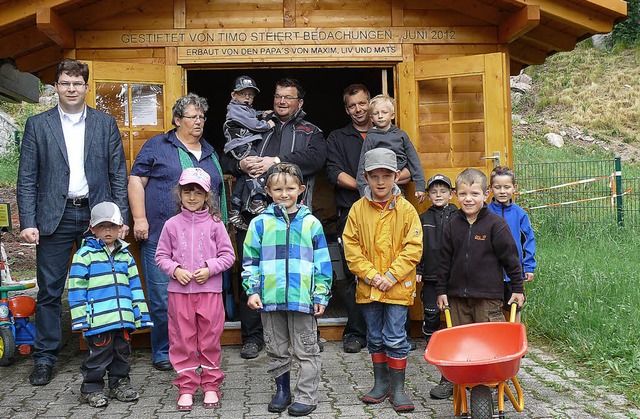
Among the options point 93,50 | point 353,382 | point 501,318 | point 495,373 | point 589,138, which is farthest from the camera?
point 589,138

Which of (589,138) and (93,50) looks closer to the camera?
(93,50)

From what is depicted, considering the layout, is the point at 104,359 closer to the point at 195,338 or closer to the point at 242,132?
the point at 195,338

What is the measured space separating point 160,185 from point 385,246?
6.87 feet

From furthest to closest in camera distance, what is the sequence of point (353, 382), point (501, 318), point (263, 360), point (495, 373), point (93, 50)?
1. point (93, 50)
2. point (263, 360)
3. point (353, 382)
4. point (501, 318)
5. point (495, 373)

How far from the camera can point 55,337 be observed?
5.51 meters

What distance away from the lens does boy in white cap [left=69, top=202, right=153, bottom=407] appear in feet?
15.5

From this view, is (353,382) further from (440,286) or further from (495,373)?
(495,373)

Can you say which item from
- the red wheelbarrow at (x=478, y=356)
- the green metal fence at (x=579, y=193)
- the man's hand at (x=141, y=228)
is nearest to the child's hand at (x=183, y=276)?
the man's hand at (x=141, y=228)

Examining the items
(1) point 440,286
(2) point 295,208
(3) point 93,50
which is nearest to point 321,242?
(2) point 295,208

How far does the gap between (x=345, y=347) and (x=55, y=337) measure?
2.31 m

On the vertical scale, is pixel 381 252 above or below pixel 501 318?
above

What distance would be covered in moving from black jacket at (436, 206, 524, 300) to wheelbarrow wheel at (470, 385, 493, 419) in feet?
2.36

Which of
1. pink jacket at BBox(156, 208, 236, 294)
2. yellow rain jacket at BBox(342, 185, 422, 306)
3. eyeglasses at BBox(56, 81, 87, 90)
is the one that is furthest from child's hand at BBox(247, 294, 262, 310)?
eyeglasses at BBox(56, 81, 87, 90)

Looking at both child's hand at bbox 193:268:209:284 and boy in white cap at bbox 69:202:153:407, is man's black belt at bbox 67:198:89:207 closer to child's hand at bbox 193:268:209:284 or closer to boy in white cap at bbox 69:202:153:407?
boy in white cap at bbox 69:202:153:407
